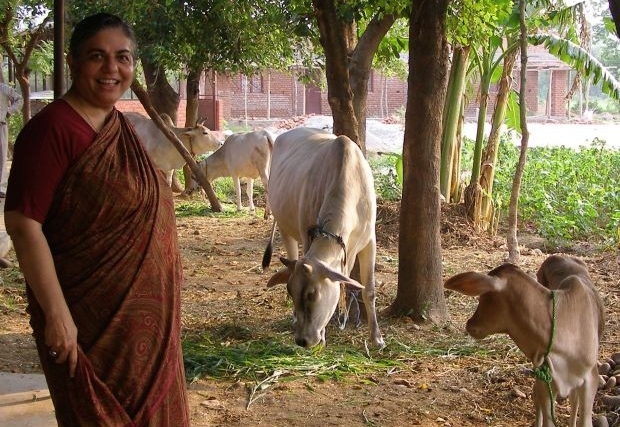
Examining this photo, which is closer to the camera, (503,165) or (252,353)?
(252,353)

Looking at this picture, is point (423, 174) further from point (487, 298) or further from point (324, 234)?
point (487, 298)

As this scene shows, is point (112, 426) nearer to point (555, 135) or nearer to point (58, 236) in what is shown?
point (58, 236)

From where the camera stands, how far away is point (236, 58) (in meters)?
12.7

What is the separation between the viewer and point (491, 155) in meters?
11.4

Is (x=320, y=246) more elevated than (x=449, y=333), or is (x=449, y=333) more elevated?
(x=320, y=246)

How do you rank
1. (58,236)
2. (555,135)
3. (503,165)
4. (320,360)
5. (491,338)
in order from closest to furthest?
(58,236) → (320,360) → (491,338) → (503,165) → (555,135)

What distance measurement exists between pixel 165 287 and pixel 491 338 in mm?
3770

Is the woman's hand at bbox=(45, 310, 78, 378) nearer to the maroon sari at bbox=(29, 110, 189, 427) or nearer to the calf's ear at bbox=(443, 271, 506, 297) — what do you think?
the maroon sari at bbox=(29, 110, 189, 427)

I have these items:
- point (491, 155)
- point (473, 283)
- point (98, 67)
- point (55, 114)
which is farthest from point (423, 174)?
point (491, 155)

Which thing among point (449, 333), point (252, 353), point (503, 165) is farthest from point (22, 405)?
point (503, 165)

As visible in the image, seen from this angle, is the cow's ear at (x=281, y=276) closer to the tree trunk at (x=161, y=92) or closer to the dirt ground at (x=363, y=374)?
the dirt ground at (x=363, y=374)

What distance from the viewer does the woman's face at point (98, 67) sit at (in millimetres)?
2744

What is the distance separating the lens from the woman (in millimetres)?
2594

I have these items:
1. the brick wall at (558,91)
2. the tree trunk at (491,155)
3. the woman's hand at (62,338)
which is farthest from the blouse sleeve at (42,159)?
the brick wall at (558,91)
